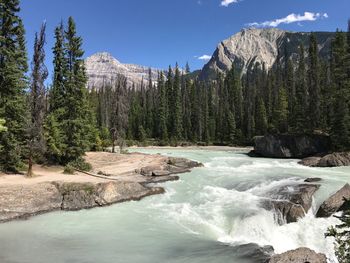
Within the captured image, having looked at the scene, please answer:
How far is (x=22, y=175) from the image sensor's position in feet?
86.2

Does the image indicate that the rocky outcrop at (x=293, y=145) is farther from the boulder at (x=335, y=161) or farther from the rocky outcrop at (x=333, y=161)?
the boulder at (x=335, y=161)

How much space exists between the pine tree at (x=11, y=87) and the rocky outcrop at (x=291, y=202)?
19.2m

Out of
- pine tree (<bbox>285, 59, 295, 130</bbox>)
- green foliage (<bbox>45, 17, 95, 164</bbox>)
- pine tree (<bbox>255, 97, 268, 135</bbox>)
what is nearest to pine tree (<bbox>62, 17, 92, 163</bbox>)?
green foliage (<bbox>45, 17, 95, 164</bbox>)

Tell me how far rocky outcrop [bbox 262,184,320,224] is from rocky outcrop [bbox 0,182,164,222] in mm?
8592

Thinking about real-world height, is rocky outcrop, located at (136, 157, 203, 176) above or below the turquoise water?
above

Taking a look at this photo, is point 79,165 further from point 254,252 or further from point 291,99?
point 291,99

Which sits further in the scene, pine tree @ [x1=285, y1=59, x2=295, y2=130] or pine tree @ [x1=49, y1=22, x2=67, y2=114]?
pine tree @ [x1=285, y1=59, x2=295, y2=130]

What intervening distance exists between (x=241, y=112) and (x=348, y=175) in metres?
64.3

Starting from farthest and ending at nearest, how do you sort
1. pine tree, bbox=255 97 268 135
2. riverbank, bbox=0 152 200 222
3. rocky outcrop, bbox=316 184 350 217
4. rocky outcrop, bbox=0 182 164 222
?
1. pine tree, bbox=255 97 268 135
2. riverbank, bbox=0 152 200 222
3. rocky outcrop, bbox=0 182 164 222
4. rocky outcrop, bbox=316 184 350 217

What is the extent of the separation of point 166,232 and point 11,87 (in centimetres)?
1966

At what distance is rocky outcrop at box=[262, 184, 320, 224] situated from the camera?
1822cm

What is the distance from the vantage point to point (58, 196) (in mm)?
21031

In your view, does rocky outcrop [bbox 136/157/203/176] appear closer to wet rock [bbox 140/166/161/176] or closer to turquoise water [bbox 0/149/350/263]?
wet rock [bbox 140/166/161/176]

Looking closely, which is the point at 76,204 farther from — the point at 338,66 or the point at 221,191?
the point at 338,66
